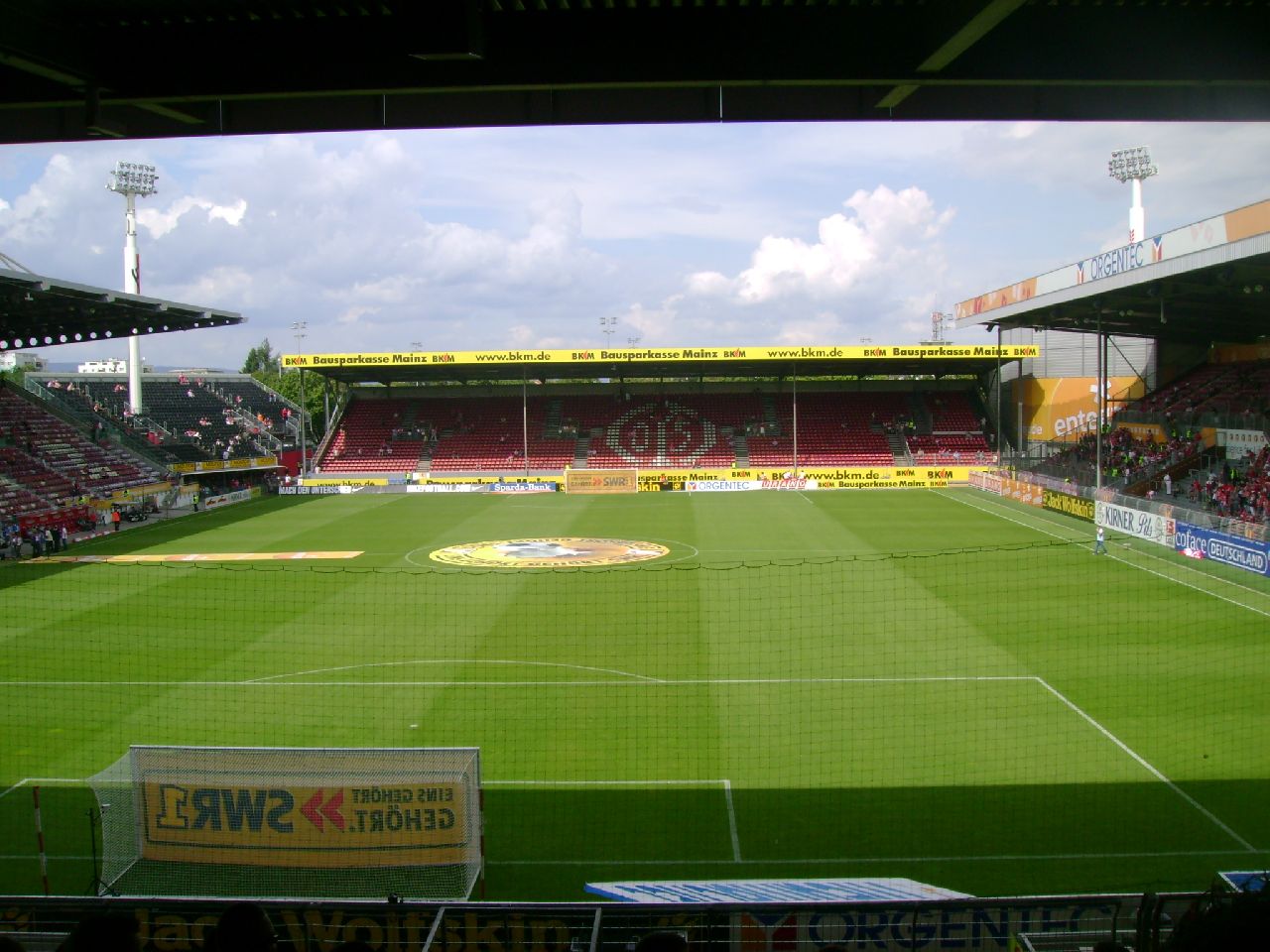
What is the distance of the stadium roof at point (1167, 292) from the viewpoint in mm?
24578

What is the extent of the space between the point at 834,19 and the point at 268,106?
356 cm

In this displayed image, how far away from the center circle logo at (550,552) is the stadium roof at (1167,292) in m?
15.9

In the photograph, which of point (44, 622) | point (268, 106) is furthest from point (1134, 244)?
point (44, 622)

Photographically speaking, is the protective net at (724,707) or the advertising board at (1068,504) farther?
the advertising board at (1068,504)

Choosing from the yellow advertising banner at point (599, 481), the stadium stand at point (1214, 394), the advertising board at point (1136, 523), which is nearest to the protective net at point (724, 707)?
the advertising board at point (1136, 523)

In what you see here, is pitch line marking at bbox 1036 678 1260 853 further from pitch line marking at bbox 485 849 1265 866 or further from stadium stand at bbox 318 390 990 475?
stadium stand at bbox 318 390 990 475

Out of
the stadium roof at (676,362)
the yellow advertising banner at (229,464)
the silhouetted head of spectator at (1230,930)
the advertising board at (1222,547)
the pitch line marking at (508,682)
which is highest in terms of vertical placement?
the stadium roof at (676,362)

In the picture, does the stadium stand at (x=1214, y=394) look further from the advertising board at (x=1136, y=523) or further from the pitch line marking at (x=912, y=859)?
the pitch line marking at (x=912, y=859)

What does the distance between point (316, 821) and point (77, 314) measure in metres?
32.1

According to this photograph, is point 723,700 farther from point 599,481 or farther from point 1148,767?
point 599,481

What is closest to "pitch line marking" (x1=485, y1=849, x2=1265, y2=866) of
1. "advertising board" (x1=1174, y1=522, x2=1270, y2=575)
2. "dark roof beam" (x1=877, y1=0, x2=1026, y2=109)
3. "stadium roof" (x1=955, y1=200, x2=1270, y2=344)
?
"dark roof beam" (x1=877, y1=0, x2=1026, y2=109)

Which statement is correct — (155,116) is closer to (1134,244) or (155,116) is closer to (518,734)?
(518,734)

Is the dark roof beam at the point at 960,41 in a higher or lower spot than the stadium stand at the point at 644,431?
higher

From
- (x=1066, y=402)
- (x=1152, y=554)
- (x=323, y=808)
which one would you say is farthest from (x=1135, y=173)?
(x=323, y=808)
